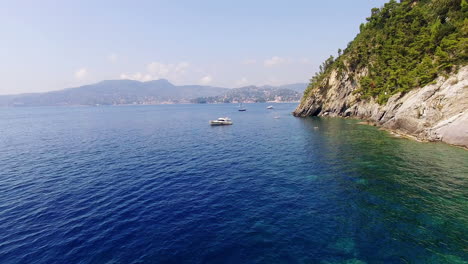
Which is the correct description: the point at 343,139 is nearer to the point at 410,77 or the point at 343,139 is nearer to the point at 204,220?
the point at 410,77

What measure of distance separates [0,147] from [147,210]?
67.1m

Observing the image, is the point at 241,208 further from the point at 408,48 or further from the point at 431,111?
the point at 408,48

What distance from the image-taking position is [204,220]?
21594mm

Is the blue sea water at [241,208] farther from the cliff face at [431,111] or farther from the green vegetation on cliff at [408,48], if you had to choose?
the green vegetation on cliff at [408,48]

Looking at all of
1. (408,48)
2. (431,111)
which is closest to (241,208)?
(431,111)

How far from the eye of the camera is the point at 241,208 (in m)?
23.9

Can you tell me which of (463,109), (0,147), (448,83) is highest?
(448,83)

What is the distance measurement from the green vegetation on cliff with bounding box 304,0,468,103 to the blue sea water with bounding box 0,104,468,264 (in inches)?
1027

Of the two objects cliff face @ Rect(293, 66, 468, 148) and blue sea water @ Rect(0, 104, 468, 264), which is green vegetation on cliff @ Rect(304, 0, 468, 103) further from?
blue sea water @ Rect(0, 104, 468, 264)

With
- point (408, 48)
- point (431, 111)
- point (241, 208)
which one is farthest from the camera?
point (408, 48)

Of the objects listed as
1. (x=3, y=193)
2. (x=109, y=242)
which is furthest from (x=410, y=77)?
(x=3, y=193)

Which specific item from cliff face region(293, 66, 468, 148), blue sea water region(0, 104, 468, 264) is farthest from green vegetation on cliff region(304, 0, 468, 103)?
blue sea water region(0, 104, 468, 264)

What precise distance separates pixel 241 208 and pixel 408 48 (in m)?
85.3

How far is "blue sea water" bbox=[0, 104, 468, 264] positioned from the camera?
55.6ft
